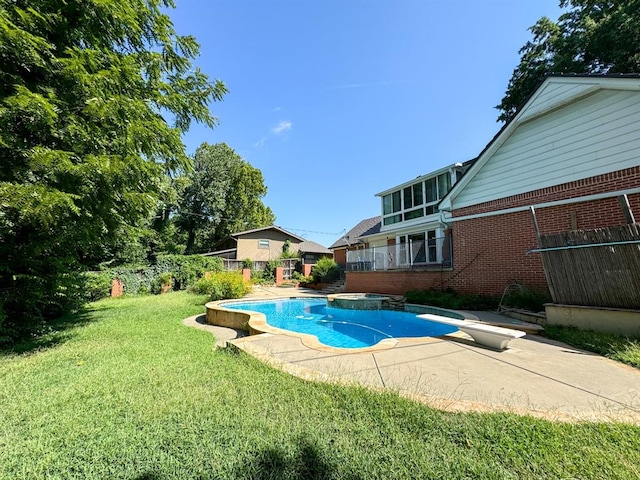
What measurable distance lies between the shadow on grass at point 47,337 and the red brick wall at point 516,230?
38.5ft

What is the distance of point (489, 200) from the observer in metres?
9.38

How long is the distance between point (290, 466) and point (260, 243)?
28208 mm

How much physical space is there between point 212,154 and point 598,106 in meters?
36.6

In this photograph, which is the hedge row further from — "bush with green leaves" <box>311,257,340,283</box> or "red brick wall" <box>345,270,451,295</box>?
"red brick wall" <box>345,270,451,295</box>

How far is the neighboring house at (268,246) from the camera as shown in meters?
28.6

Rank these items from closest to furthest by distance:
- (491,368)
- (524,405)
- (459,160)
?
1. (524,405)
2. (491,368)
3. (459,160)

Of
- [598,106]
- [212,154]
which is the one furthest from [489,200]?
[212,154]

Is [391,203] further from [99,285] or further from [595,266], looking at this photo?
[99,285]

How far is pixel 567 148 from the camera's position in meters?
7.51

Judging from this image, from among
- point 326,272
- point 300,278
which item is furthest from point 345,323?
point 300,278

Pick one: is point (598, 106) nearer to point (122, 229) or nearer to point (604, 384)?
point (604, 384)

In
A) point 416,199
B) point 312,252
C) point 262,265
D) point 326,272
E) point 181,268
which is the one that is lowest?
point 181,268

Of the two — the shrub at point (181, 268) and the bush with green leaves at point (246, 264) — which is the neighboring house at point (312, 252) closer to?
the bush with green leaves at point (246, 264)

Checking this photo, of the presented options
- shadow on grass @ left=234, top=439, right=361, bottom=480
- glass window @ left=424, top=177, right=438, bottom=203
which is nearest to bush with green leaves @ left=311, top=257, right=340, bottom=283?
glass window @ left=424, top=177, right=438, bottom=203
